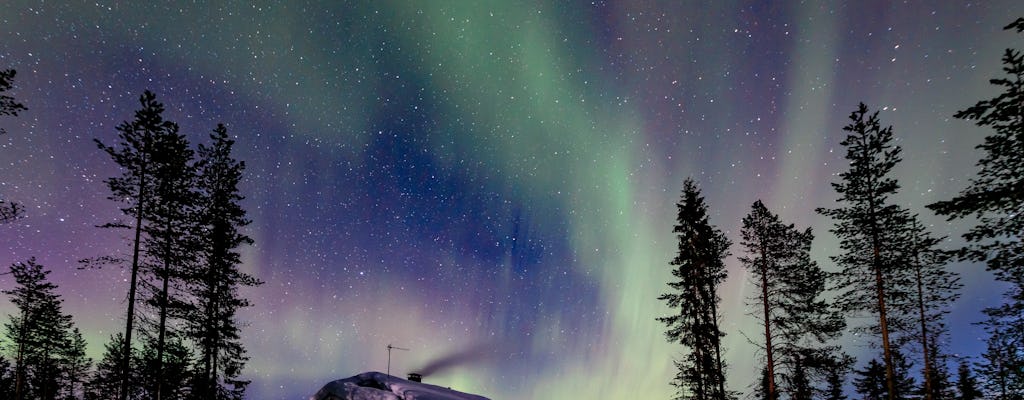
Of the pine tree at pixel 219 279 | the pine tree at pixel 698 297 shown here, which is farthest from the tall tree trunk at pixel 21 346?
the pine tree at pixel 698 297

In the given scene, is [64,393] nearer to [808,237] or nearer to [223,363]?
[223,363]

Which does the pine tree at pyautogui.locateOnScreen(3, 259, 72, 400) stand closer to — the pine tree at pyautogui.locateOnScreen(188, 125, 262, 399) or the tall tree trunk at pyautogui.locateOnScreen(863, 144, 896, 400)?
the pine tree at pyautogui.locateOnScreen(188, 125, 262, 399)

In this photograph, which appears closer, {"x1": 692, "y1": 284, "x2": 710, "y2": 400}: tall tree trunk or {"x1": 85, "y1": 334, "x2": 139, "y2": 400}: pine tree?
{"x1": 692, "y1": 284, "x2": 710, "y2": 400}: tall tree trunk

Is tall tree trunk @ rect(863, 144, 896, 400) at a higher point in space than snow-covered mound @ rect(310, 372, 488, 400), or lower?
higher

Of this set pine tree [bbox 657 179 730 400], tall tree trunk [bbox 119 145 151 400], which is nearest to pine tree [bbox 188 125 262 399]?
tall tree trunk [bbox 119 145 151 400]

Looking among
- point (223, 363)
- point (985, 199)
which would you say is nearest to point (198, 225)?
point (223, 363)

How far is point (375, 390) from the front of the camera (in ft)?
39.9

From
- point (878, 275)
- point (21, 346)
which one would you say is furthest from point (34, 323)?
point (878, 275)

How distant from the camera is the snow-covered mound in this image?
12.0m

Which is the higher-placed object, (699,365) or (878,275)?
(878,275)

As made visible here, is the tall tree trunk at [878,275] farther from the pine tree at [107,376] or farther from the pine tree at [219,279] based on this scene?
the pine tree at [107,376]

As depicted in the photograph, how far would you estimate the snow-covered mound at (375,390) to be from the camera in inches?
472

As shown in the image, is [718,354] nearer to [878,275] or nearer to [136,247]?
[878,275]

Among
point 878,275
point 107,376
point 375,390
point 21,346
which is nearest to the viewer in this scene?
point 375,390
